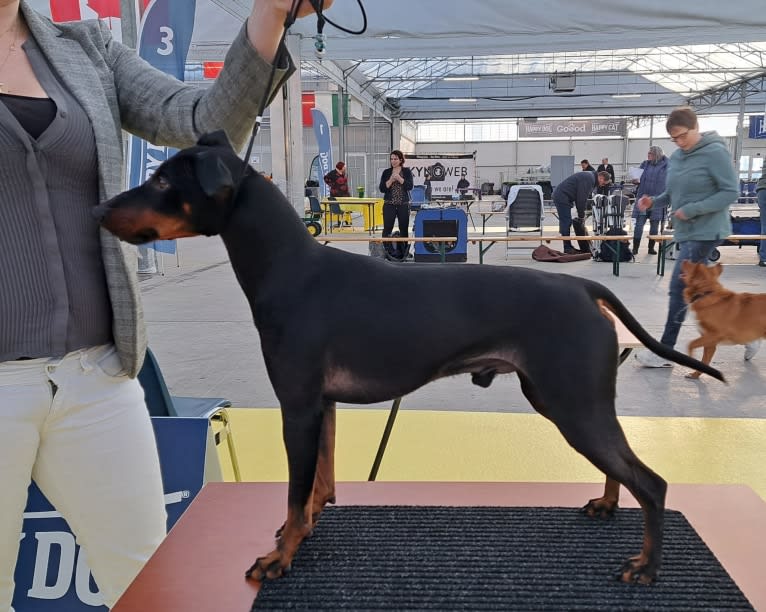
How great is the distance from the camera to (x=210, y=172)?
1.01m

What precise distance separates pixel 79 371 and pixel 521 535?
3.29 feet

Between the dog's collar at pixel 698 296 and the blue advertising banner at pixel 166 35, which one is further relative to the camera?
the blue advertising banner at pixel 166 35

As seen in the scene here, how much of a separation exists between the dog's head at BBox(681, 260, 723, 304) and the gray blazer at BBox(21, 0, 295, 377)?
10.7ft

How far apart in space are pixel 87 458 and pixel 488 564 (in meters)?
0.85

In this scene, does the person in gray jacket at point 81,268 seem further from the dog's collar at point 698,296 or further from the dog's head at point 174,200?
the dog's collar at point 698,296

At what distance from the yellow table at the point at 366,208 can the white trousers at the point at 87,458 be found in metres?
13.3

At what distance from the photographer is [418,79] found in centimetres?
2473

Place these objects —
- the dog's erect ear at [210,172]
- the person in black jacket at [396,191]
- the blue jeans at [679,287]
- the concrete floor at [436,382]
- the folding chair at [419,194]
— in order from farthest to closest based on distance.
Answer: the folding chair at [419,194] < the person in black jacket at [396,191] < the blue jeans at [679,287] < the concrete floor at [436,382] < the dog's erect ear at [210,172]

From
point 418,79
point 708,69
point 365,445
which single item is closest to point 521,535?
point 365,445

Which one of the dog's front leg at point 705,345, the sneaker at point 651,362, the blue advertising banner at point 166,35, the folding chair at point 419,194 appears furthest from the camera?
the folding chair at point 419,194

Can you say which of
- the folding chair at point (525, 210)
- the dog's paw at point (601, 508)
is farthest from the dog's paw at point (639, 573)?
the folding chair at point (525, 210)

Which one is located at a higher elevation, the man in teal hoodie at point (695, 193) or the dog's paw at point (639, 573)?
the man in teal hoodie at point (695, 193)

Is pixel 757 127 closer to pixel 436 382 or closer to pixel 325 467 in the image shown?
pixel 436 382

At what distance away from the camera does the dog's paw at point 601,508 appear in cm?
147
